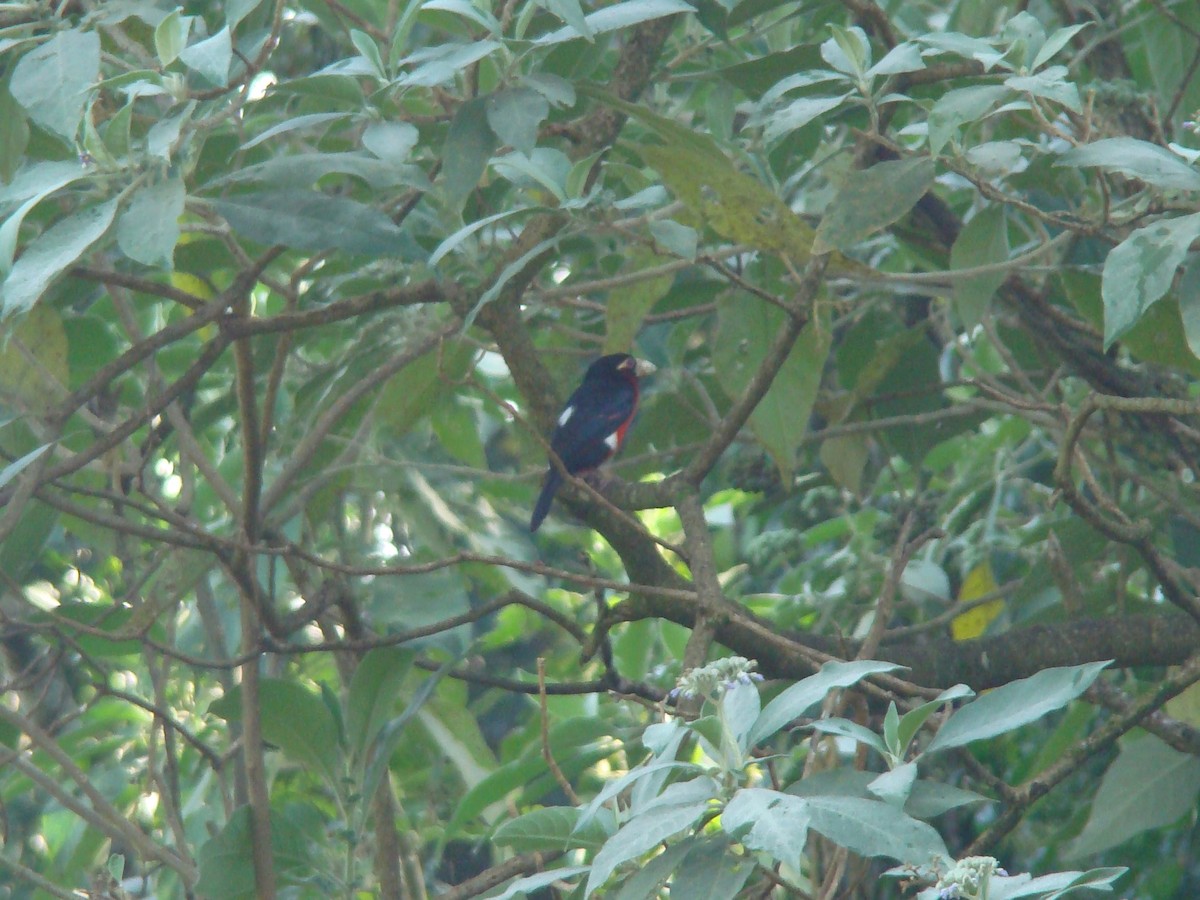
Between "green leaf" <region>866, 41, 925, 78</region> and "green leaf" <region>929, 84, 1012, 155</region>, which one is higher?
"green leaf" <region>866, 41, 925, 78</region>

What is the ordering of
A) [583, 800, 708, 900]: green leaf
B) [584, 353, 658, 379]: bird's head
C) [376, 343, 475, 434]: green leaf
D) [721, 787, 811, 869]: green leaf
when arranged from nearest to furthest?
[721, 787, 811, 869]: green leaf, [583, 800, 708, 900]: green leaf, [376, 343, 475, 434]: green leaf, [584, 353, 658, 379]: bird's head

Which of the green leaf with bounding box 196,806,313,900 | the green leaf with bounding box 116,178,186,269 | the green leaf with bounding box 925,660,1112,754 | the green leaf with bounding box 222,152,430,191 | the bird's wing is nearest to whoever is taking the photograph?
the green leaf with bounding box 925,660,1112,754

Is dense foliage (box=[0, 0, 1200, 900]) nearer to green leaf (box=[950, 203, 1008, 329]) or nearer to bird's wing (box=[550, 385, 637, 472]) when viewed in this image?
green leaf (box=[950, 203, 1008, 329])

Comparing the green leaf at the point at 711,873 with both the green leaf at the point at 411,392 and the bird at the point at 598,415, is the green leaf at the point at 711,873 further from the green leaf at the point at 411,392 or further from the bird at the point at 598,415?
the bird at the point at 598,415

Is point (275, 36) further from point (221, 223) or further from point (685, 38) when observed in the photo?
point (685, 38)

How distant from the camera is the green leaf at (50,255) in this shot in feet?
5.76

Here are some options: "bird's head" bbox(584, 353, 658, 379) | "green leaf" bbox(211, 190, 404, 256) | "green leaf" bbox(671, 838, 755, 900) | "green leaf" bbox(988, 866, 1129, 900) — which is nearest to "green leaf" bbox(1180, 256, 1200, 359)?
"green leaf" bbox(988, 866, 1129, 900)

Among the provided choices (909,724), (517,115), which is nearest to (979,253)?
(517,115)

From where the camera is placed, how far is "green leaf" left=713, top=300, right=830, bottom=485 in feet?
8.85

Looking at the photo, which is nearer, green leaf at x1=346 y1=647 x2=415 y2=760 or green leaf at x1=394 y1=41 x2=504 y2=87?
green leaf at x1=394 y1=41 x2=504 y2=87

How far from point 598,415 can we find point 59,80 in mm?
2668

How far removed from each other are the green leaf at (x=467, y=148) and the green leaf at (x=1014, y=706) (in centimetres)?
109

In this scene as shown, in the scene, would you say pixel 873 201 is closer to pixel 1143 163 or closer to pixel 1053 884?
pixel 1143 163

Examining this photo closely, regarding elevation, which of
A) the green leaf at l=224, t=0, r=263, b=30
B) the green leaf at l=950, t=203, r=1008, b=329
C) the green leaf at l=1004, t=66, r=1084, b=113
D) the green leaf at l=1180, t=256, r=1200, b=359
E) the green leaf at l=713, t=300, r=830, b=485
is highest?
the green leaf at l=224, t=0, r=263, b=30
